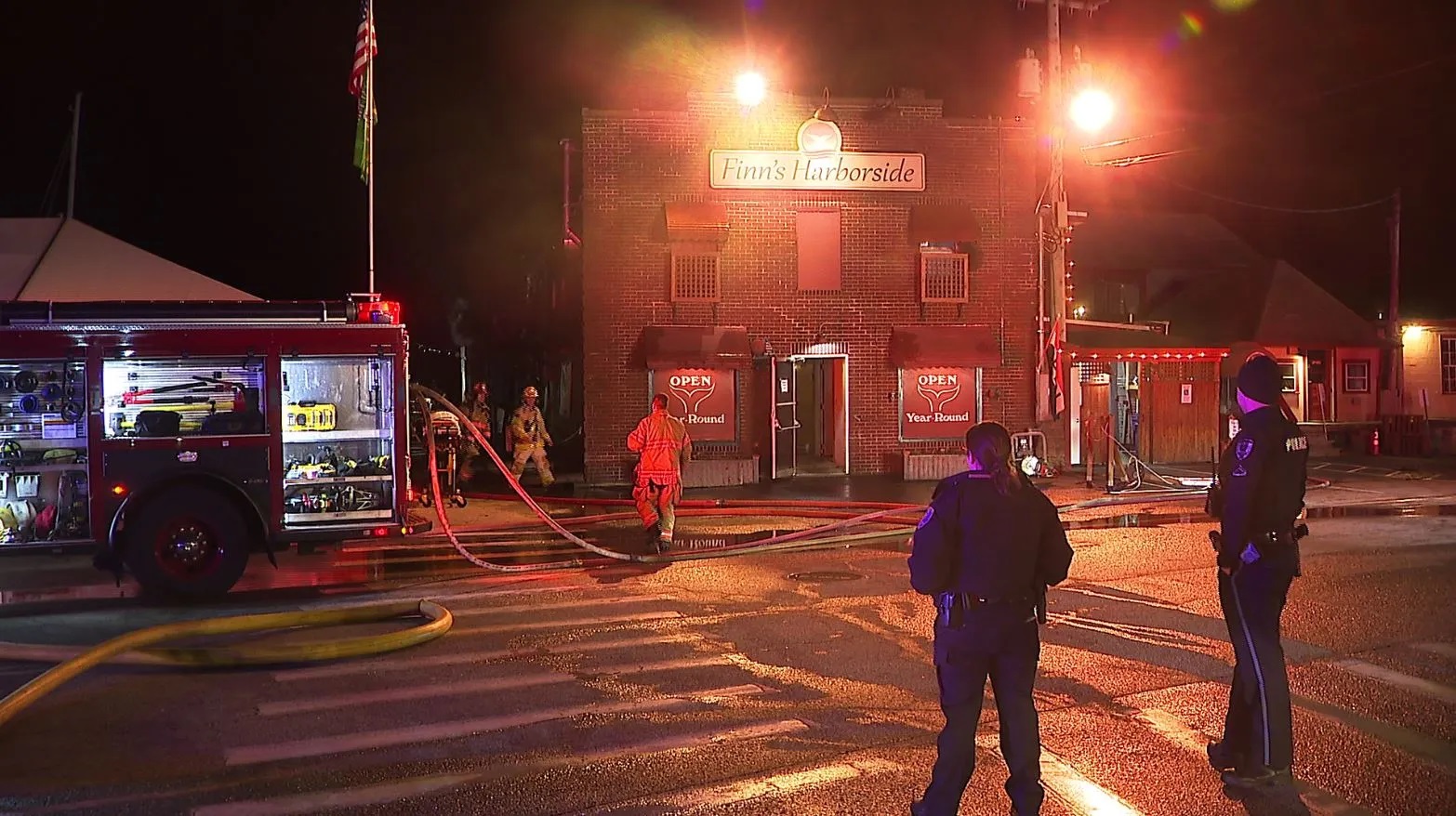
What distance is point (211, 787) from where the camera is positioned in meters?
5.15

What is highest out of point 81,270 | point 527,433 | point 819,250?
point 819,250

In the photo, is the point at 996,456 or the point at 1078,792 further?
the point at 1078,792

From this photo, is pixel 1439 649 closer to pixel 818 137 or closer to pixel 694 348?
pixel 694 348

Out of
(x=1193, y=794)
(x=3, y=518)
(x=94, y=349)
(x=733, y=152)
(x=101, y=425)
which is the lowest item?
(x=1193, y=794)

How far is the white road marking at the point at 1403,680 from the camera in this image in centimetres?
648

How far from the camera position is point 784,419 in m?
20.4

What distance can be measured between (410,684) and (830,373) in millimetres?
15892

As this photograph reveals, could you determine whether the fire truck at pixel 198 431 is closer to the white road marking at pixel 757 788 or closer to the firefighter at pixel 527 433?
the white road marking at pixel 757 788

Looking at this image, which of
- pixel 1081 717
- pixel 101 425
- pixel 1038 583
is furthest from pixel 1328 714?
pixel 101 425

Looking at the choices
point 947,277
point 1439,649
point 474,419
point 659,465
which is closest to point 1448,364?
point 947,277

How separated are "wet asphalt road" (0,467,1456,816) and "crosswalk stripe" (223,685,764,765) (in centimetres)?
2

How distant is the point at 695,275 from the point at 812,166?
2886 mm

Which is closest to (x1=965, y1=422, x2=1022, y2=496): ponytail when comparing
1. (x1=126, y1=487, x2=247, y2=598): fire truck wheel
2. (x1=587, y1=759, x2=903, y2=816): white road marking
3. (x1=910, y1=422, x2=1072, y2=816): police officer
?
(x1=910, y1=422, x2=1072, y2=816): police officer

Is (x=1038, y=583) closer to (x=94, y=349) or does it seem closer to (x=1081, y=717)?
(x=1081, y=717)
